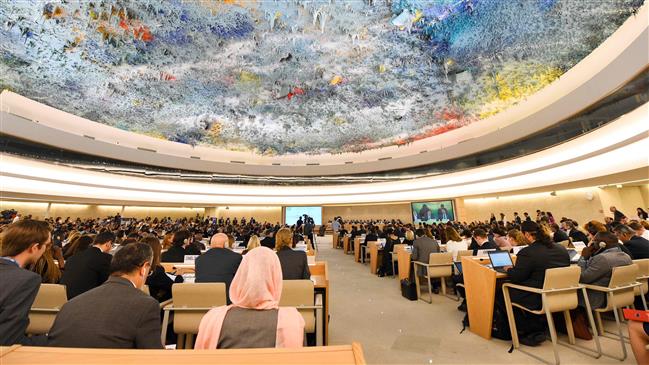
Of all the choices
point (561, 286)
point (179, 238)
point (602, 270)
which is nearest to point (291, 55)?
point (179, 238)

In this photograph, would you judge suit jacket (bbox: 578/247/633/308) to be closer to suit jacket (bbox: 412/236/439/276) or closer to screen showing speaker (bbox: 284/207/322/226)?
suit jacket (bbox: 412/236/439/276)

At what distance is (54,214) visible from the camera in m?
14.9

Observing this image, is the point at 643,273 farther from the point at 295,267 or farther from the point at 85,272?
the point at 85,272

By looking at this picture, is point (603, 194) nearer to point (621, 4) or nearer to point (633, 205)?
point (633, 205)

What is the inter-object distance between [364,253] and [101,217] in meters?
17.6

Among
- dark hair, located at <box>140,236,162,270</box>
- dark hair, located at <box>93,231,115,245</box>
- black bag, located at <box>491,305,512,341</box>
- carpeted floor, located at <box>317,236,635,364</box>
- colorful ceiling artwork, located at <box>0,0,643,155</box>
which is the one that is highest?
colorful ceiling artwork, located at <box>0,0,643,155</box>

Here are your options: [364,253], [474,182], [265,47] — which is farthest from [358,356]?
[474,182]

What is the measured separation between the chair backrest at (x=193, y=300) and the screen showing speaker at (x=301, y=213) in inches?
713

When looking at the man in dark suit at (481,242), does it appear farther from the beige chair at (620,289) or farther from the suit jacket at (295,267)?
the suit jacket at (295,267)

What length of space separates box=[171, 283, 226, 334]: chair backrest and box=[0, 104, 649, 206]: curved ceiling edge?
8429 mm

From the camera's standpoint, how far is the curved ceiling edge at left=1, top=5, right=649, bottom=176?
554cm

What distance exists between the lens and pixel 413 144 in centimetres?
1306

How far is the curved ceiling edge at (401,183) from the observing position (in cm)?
699

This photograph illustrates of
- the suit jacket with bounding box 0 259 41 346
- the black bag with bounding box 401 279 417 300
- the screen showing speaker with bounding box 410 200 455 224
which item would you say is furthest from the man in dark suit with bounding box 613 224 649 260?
the screen showing speaker with bounding box 410 200 455 224
